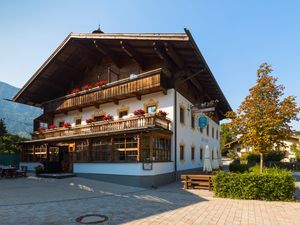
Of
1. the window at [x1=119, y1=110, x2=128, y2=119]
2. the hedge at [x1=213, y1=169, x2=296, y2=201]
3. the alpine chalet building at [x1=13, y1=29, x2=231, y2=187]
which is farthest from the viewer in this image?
the window at [x1=119, y1=110, x2=128, y2=119]

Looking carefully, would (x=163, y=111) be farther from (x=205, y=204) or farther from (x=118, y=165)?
(x=205, y=204)

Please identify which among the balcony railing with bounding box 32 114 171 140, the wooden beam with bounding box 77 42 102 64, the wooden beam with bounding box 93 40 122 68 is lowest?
the balcony railing with bounding box 32 114 171 140

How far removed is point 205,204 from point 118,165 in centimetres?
791

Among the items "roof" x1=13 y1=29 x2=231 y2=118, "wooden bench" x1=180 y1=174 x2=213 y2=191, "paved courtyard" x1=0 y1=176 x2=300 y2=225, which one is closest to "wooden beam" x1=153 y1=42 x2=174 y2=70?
"roof" x1=13 y1=29 x2=231 y2=118

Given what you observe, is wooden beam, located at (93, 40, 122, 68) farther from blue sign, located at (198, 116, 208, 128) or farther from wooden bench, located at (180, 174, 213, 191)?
wooden bench, located at (180, 174, 213, 191)

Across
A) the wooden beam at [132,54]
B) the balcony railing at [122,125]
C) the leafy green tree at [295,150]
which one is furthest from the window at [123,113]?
the leafy green tree at [295,150]

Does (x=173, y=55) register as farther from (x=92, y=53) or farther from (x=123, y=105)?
(x=92, y=53)

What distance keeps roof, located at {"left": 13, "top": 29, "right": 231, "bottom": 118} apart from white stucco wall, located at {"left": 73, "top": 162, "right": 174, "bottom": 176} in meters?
7.39

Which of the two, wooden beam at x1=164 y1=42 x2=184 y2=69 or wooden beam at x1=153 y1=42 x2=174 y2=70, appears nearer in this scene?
wooden beam at x1=164 y1=42 x2=184 y2=69

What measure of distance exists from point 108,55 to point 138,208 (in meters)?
14.6

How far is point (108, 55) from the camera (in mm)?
21266

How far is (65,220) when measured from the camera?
8.07 metres

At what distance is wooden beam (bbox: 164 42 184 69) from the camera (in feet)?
56.2

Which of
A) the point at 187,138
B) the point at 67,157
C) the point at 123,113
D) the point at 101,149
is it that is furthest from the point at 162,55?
the point at 67,157
